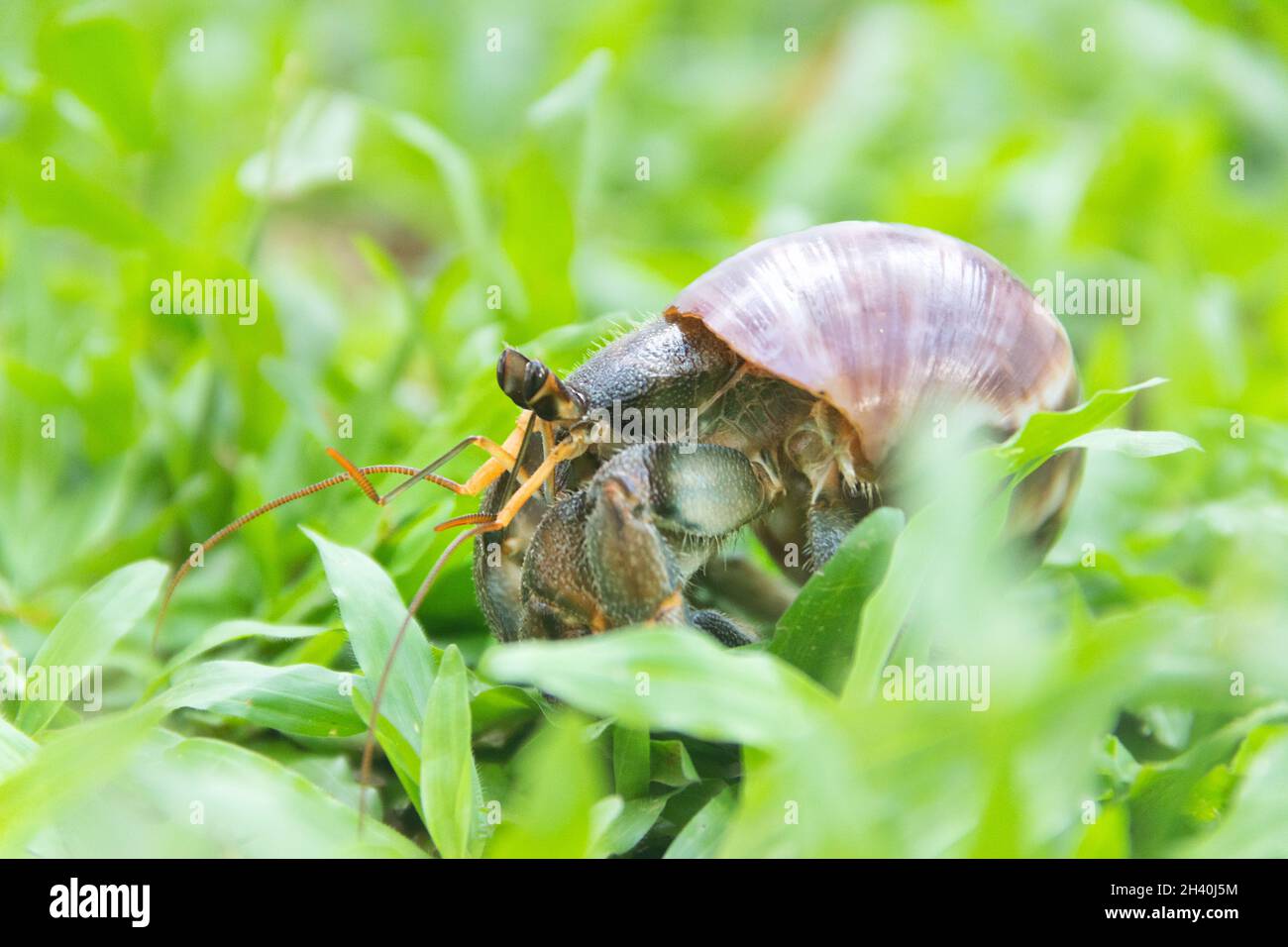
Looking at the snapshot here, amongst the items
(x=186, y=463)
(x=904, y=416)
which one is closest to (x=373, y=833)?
(x=904, y=416)

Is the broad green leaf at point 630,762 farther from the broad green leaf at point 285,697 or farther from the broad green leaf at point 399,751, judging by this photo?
the broad green leaf at point 285,697

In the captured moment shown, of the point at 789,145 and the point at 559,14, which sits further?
the point at 559,14

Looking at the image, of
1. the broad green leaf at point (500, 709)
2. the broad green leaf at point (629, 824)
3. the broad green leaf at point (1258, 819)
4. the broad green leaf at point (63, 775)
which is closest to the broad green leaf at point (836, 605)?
the broad green leaf at point (629, 824)

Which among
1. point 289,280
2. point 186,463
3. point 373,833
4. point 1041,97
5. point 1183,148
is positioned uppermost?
point 1041,97

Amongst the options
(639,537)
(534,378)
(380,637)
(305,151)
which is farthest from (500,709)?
(305,151)

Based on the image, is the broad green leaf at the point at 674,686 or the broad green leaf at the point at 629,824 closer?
the broad green leaf at the point at 674,686

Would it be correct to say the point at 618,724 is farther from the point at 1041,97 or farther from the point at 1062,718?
the point at 1041,97

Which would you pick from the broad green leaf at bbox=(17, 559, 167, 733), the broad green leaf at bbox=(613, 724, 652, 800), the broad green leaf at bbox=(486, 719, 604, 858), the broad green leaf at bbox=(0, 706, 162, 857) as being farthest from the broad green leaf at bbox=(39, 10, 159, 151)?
Answer: the broad green leaf at bbox=(486, 719, 604, 858)

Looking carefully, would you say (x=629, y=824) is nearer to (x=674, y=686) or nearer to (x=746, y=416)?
(x=674, y=686)
